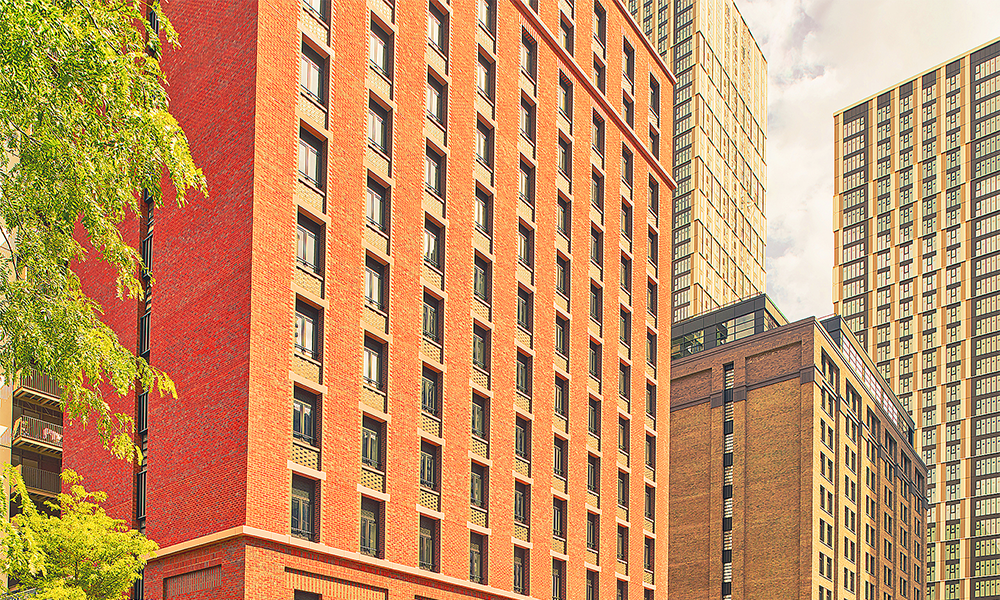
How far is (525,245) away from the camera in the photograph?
51.2 metres

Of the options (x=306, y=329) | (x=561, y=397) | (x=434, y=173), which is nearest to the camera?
(x=306, y=329)

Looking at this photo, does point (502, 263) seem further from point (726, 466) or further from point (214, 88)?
point (726, 466)

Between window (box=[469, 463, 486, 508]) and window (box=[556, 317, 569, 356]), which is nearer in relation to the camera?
window (box=[469, 463, 486, 508])

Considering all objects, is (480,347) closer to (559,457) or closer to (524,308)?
(524,308)

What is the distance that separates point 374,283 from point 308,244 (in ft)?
12.3

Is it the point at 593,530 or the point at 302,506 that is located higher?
the point at 302,506

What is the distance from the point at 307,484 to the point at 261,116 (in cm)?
1274

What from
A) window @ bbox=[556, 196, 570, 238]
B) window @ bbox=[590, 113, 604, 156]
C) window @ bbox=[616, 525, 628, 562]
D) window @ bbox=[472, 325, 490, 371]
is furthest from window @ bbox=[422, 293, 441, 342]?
window @ bbox=[590, 113, 604, 156]

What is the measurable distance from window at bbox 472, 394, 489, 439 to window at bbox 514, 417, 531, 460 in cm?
239

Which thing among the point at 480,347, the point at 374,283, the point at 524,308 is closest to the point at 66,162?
the point at 374,283

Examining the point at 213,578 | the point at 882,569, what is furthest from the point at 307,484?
the point at 882,569

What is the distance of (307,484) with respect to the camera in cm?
3500

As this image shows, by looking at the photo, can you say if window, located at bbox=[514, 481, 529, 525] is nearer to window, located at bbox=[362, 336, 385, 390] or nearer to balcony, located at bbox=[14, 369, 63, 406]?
window, located at bbox=[362, 336, 385, 390]

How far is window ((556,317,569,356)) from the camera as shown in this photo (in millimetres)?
52781
